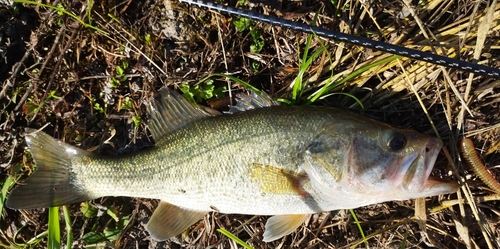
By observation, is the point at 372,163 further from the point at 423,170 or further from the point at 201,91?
the point at 201,91

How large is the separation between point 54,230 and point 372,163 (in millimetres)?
2394

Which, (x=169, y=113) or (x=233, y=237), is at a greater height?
(x=169, y=113)

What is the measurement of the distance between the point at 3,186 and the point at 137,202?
1068 mm

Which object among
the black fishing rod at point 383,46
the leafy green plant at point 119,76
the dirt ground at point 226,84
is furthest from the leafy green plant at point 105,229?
the black fishing rod at point 383,46

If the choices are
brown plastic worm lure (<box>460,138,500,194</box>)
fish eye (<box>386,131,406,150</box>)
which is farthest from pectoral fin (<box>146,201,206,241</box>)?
brown plastic worm lure (<box>460,138,500,194</box>)

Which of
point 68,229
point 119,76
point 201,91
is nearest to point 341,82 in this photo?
point 201,91

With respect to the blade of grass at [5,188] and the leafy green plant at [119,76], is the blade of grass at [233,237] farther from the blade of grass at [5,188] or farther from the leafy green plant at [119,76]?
the blade of grass at [5,188]

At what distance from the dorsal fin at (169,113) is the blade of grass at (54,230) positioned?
0.99 m

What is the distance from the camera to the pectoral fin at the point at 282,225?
9.80ft

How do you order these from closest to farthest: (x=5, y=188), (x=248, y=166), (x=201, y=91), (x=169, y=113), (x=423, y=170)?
1. (x=423, y=170)
2. (x=248, y=166)
3. (x=169, y=113)
4. (x=201, y=91)
5. (x=5, y=188)

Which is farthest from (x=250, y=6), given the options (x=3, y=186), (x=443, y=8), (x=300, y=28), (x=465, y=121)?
(x=3, y=186)

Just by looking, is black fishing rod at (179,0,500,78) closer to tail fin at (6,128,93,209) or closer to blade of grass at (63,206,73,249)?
tail fin at (6,128,93,209)

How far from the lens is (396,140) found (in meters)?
2.60

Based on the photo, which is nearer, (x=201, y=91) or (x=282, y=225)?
(x=282, y=225)
